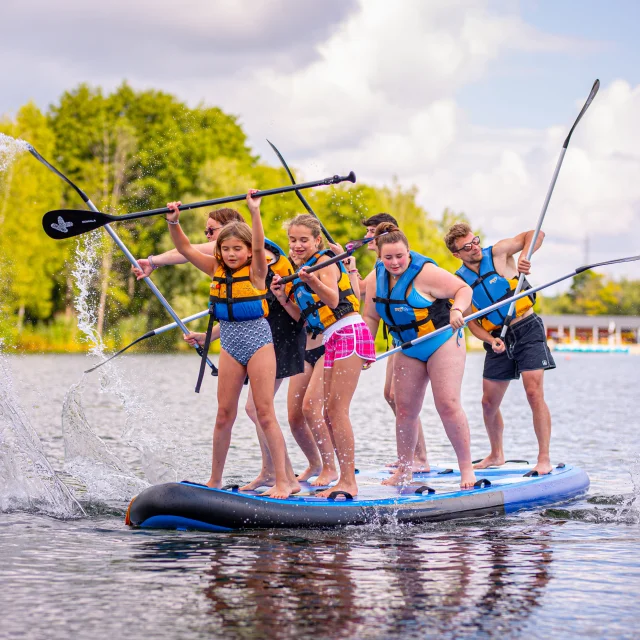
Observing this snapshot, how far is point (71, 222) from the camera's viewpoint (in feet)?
23.9

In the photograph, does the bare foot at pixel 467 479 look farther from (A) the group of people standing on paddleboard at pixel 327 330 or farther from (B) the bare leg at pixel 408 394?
(B) the bare leg at pixel 408 394

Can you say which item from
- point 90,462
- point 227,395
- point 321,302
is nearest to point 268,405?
point 227,395

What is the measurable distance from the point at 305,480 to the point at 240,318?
1.77 m

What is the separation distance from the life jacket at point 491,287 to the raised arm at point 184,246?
101 inches

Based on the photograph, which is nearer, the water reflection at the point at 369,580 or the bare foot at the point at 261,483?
the water reflection at the point at 369,580

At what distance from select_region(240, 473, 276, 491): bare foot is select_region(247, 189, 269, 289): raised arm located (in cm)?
161

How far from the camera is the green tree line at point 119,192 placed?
32125mm

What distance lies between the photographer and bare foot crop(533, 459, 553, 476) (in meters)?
8.12

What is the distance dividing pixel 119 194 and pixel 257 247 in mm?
34264

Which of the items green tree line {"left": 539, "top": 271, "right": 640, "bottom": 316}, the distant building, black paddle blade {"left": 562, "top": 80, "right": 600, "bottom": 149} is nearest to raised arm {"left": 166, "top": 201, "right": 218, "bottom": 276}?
black paddle blade {"left": 562, "top": 80, "right": 600, "bottom": 149}

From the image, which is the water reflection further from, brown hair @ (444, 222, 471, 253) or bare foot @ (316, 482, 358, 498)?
brown hair @ (444, 222, 471, 253)

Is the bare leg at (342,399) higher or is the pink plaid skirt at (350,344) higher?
the pink plaid skirt at (350,344)

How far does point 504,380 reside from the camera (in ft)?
28.1

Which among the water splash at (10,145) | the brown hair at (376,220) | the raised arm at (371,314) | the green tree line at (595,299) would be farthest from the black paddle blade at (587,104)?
the green tree line at (595,299)
